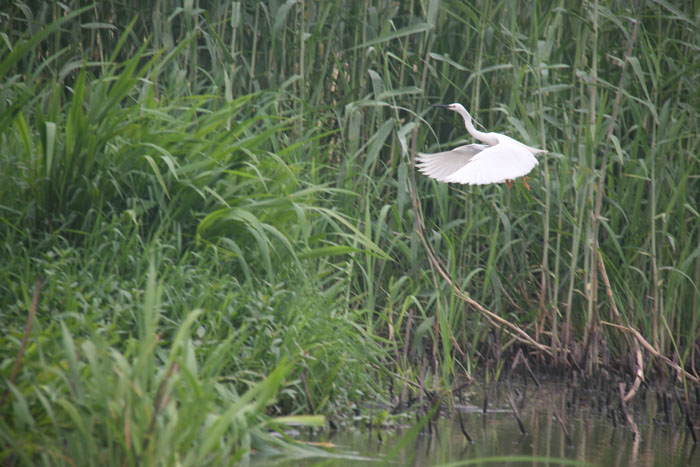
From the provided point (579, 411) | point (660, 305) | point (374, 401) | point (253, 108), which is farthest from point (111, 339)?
point (660, 305)

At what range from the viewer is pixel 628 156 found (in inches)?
167

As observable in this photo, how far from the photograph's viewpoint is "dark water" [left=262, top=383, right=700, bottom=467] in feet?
9.55

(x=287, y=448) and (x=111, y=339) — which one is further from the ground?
(x=111, y=339)

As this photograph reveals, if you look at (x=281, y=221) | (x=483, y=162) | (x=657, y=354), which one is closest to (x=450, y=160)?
(x=483, y=162)

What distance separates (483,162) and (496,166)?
6cm

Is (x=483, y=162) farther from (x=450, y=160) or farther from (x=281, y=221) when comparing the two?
(x=281, y=221)

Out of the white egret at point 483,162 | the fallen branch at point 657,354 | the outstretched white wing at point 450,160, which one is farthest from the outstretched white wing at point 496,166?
the fallen branch at point 657,354

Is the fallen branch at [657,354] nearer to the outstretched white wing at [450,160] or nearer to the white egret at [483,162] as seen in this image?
the white egret at [483,162]

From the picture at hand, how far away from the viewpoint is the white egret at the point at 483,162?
3459 mm

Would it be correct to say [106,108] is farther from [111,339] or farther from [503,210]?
[503,210]

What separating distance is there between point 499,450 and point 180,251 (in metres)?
1.35

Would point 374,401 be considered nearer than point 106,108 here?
No

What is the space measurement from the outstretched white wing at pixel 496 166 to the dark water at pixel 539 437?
3.12 ft

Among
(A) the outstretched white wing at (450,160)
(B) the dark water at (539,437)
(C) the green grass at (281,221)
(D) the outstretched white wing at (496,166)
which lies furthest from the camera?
(A) the outstretched white wing at (450,160)
